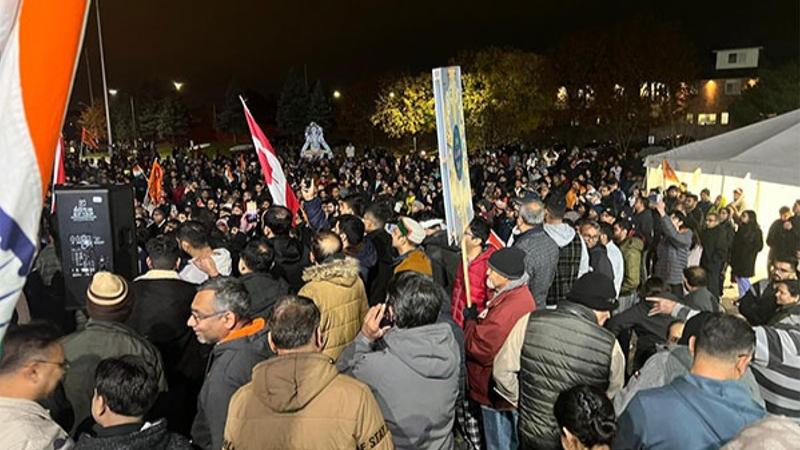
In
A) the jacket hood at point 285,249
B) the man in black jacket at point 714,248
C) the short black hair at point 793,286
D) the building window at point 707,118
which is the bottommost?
the building window at point 707,118

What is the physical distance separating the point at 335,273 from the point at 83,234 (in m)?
3.11

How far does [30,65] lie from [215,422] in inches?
83.5

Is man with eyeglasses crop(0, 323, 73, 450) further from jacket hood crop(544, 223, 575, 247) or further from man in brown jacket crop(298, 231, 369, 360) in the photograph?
jacket hood crop(544, 223, 575, 247)

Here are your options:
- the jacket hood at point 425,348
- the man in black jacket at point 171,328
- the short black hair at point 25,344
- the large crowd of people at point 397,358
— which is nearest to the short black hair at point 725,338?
the large crowd of people at point 397,358

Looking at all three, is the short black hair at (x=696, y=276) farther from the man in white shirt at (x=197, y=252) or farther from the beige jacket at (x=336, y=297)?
the man in white shirt at (x=197, y=252)

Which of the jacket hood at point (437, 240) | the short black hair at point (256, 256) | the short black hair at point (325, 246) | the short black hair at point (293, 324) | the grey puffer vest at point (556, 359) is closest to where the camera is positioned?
the short black hair at point (293, 324)

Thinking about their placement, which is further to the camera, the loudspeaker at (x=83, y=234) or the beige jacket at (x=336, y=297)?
the loudspeaker at (x=83, y=234)

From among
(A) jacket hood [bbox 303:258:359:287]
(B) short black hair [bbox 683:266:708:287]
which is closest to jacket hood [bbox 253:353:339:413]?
(A) jacket hood [bbox 303:258:359:287]

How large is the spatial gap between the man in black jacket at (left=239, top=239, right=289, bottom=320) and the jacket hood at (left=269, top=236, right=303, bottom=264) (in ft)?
1.72

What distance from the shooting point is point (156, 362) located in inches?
146

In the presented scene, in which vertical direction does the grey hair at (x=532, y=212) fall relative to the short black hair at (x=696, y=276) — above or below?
above

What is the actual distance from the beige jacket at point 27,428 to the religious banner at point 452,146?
3434 mm

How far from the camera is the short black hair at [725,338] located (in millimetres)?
2852

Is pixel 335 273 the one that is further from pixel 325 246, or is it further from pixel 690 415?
pixel 690 415
